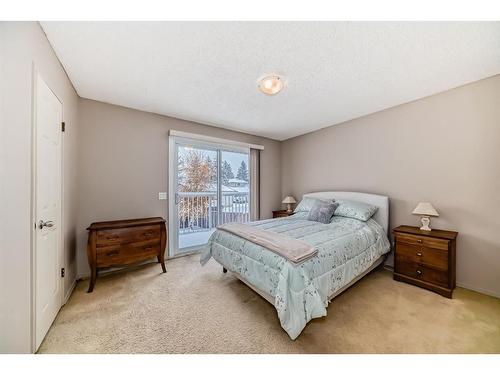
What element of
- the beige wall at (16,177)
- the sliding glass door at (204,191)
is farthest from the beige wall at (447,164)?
the beige wall at (16,177)

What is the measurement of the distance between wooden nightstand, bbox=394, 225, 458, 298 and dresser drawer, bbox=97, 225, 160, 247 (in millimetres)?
3226

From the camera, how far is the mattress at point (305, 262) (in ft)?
4.85

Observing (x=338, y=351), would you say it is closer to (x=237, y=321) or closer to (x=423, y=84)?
(x=237, y=321)

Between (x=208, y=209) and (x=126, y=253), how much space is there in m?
1.62

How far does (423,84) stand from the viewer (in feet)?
7.39

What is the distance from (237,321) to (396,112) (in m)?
3.44

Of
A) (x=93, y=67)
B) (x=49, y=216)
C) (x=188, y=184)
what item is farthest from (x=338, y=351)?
(x=93, y=67)

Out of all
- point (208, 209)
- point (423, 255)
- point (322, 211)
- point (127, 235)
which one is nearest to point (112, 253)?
point (127, 235)

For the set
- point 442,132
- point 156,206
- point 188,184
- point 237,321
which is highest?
point 442,132

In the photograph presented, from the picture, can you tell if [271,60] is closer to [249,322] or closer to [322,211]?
[322,211]

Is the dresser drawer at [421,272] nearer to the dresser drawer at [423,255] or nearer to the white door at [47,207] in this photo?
the dresser drawer at [423,255]

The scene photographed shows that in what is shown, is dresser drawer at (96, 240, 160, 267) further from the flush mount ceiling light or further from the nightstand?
the nightstand

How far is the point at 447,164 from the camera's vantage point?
2420mm

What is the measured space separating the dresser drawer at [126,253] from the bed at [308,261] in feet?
2.41
